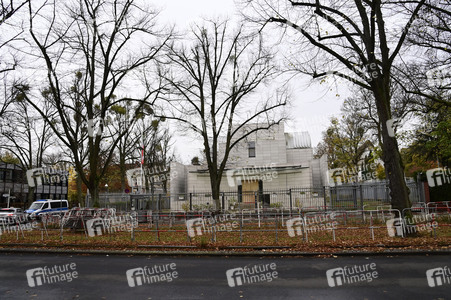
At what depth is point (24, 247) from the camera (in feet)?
45.1

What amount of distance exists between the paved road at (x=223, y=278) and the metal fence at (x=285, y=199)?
9085 mm

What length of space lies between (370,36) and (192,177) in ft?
76.4

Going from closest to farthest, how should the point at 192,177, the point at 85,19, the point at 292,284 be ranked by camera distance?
the point at 292,284, the point at 85,19, the point at 192,177

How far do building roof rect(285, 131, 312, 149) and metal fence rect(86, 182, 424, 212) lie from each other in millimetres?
18195

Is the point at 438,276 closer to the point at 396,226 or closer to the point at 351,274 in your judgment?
the point at 351,274

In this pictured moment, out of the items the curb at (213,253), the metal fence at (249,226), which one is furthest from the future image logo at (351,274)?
the metal fence at (249,226)

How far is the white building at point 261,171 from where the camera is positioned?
31.3 m

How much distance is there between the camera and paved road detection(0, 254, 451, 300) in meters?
6.77

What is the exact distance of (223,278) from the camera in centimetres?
816

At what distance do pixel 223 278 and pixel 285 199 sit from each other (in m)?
14.2

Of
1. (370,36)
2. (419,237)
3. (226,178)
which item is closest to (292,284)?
(419,237)

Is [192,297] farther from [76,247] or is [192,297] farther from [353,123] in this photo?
[353,123]

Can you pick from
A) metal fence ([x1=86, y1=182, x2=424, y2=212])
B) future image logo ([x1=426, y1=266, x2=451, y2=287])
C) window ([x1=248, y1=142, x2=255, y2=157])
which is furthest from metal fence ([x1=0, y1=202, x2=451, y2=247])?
window ([x1=248, y1=142, x2=255, y2=157])

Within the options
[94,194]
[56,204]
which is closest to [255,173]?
[94,194]
